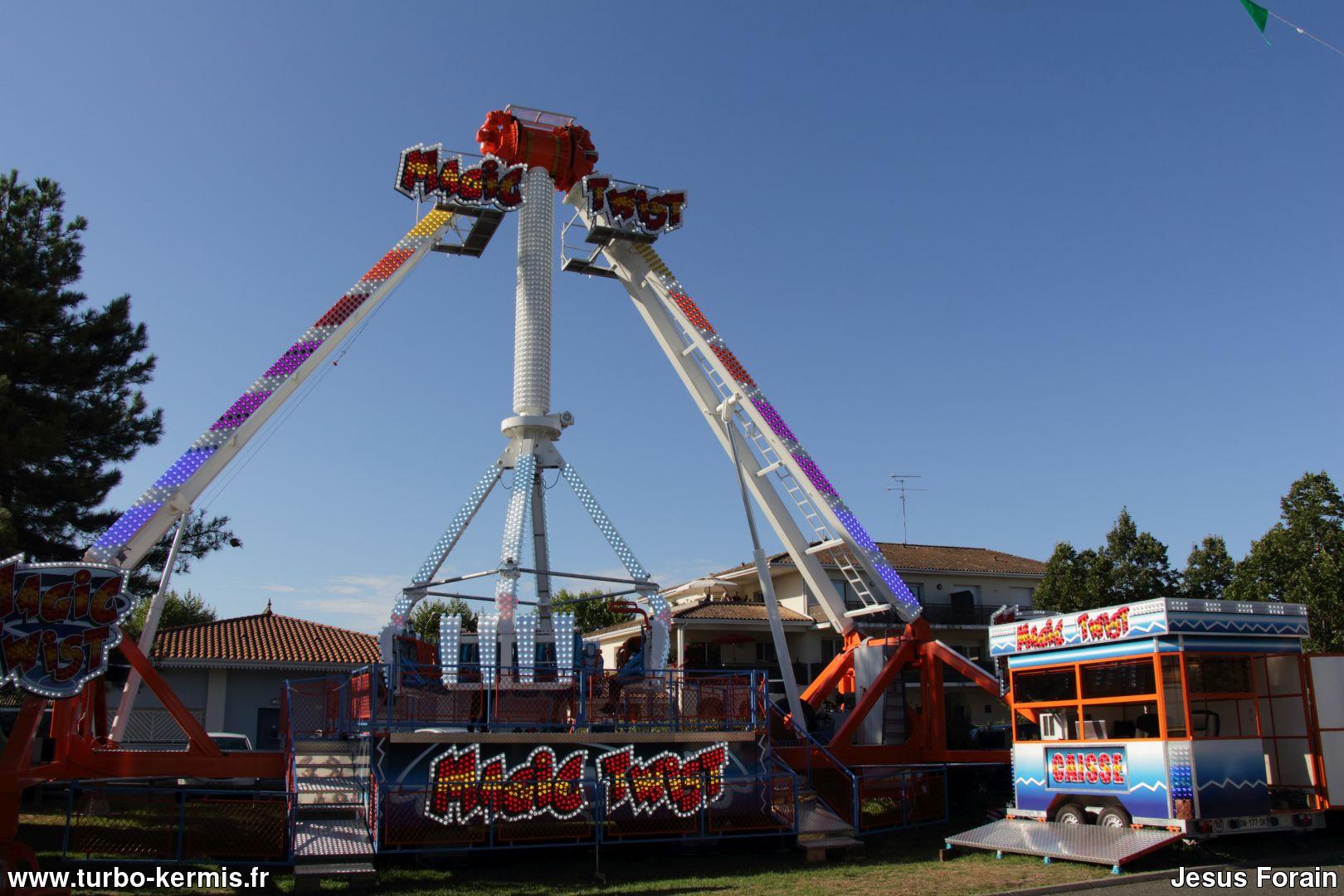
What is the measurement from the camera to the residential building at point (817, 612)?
135 feet

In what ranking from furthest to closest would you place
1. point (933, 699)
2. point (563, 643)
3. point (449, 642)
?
point (933, 699) < point (449, 642) < point (563, 643)

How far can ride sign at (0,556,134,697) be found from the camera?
14070 mm

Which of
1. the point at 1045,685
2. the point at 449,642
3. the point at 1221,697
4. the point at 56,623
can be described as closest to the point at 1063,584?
the point at 1045,685

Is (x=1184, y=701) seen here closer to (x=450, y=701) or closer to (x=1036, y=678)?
(x=1036, y=678)

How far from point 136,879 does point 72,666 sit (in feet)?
9.69

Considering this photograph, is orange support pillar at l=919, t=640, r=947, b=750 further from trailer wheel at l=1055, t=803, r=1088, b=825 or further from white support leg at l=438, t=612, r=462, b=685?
white support leg at l=438, t=612, r=462, b=685

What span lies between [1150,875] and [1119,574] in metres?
23.0

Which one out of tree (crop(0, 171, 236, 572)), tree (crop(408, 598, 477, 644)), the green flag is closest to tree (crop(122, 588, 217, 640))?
tree (crop(408, 598, 477, 644))

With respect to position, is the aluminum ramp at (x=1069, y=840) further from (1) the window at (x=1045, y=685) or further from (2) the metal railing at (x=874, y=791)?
(2) the metal railing at (x=874, y=791)

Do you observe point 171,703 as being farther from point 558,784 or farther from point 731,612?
point 731,612

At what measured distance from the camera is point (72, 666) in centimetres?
1448

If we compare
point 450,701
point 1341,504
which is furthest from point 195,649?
point 1341,504

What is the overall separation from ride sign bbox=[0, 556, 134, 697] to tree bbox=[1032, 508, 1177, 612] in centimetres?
2906

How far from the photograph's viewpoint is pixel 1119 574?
115 feet
